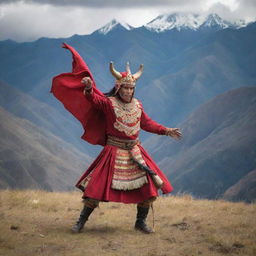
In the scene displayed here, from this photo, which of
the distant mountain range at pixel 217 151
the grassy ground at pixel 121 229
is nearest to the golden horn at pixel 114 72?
the grassy ground at pixel 121 229

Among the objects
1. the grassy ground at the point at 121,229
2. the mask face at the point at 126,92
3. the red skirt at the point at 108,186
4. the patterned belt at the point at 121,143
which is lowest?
the grassy ground at the point at 121,229

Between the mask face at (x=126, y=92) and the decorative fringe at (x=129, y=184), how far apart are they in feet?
3.96

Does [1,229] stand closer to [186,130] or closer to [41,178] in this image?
[41,178]

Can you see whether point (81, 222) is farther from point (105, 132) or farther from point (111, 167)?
point (105, 132)

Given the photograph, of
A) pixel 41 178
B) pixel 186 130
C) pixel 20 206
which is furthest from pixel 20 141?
pixel 20 206

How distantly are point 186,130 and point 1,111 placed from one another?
189 ft

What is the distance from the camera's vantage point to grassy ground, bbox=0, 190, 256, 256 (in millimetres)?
6602

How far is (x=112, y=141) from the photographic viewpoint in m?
7.77

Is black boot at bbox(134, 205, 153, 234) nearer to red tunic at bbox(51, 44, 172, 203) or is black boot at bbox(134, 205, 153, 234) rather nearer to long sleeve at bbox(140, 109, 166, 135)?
red tunic at bbox(51, 44, 172, 203)

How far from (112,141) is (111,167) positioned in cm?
43

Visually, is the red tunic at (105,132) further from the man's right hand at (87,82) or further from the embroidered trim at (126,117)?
the man's right hand at (87,82)

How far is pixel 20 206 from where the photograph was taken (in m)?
9.23

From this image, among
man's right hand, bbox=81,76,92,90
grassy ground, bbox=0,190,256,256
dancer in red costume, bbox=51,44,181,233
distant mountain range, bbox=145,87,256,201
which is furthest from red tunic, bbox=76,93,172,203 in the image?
distant mountain range, bbox=145,87,256,201

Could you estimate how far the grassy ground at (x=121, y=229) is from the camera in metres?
6.60
